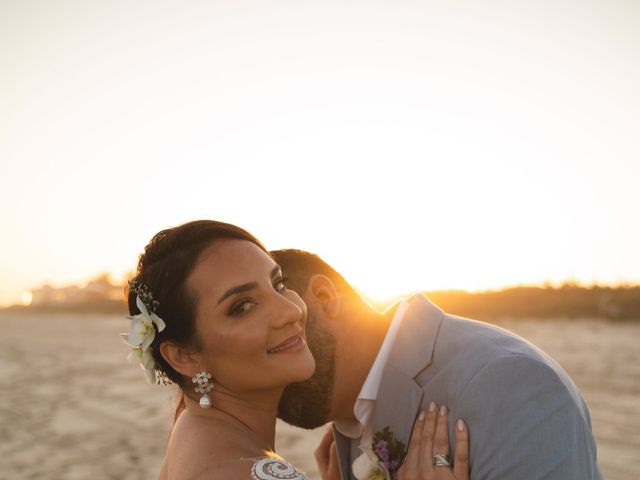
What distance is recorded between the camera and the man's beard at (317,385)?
347 cm

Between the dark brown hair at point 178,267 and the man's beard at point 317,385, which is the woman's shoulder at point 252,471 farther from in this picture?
the man's beard at point 317,385

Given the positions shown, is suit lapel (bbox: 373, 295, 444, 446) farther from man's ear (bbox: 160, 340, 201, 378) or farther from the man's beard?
man's ear (bbox: 160, 340, 201, 378)

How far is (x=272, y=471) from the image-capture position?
2445 mm

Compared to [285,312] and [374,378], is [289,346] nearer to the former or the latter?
[285,312]

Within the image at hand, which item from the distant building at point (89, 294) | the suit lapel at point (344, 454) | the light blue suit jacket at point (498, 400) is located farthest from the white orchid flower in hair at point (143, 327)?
the distant building at point (89, 294)

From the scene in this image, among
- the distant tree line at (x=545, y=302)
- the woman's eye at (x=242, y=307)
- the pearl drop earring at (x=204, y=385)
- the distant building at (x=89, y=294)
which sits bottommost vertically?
the distant building at (x=89, y=294)

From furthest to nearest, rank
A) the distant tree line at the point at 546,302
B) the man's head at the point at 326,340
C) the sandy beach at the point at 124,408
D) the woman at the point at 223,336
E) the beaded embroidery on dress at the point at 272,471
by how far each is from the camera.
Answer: the distant tree line at the point at 546,302, the sandy beach at the point at 124,408, the man's head at the point at 326,340, the woman at the point at 223,336, the beaded embroidery on dress at the point at 272,471

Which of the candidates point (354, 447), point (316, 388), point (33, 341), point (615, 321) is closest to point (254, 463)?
point (316, 388)

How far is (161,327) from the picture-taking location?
9.84 feet

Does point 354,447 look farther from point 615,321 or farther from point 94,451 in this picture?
point 615,321

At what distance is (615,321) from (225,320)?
13.0 metres

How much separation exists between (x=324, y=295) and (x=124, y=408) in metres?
6.58

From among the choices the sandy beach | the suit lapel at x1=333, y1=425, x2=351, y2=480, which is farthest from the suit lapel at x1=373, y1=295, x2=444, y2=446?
the sandy beach

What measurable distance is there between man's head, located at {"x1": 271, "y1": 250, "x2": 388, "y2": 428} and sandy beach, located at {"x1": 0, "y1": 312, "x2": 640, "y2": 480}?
2695mm
